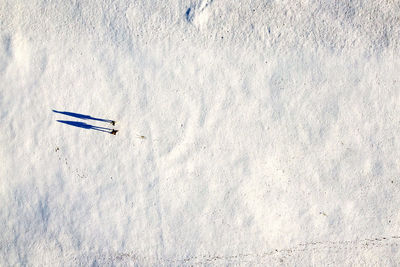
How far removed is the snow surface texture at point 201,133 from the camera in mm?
5070

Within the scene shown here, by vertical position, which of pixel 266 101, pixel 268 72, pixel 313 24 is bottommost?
pixel 266 101

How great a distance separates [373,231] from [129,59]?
556 cm

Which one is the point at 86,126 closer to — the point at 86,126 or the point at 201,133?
the point at 86,126

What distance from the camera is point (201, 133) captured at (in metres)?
5.16

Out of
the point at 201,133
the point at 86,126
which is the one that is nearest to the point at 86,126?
the point at 86,126

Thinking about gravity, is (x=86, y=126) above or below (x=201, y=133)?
above

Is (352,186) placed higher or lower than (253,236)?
higher

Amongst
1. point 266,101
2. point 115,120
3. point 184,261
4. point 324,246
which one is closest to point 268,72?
point 266,101

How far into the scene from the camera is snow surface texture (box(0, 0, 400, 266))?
200 inches

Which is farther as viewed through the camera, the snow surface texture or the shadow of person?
the shadow of person

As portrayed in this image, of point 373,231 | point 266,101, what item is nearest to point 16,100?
point 266,101

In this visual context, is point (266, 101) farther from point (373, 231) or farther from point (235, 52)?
point (373, 231)

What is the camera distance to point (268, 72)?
511cm

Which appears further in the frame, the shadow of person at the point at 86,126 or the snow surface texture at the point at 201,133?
the shadow of person at the point at 86,126
